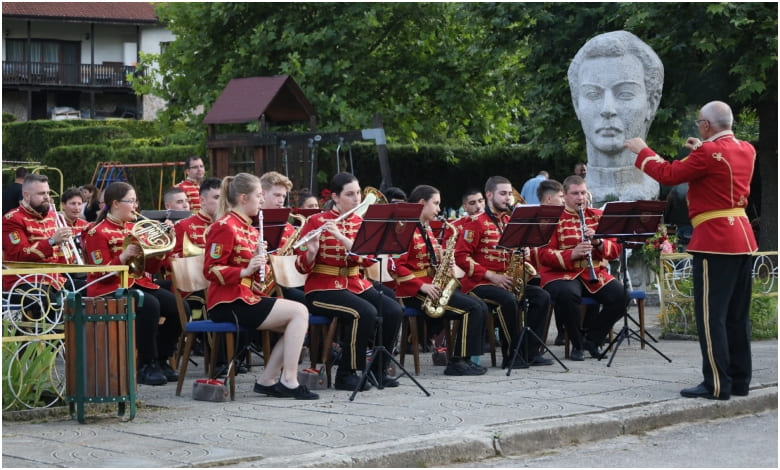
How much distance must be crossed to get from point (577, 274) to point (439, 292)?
1.64 meters

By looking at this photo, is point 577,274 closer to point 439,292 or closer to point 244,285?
point 439,292

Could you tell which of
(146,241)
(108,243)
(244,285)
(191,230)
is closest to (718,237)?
(244,285)

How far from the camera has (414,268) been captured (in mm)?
10656

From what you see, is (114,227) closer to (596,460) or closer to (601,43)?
(596,460)

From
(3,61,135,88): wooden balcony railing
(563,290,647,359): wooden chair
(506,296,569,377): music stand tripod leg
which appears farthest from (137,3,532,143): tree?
(3,61,135,88): wooden balcony railing

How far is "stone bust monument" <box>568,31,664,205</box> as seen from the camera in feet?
52.9

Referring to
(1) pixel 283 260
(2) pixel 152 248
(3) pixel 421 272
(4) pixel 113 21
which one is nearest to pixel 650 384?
(3) pixel 421 272

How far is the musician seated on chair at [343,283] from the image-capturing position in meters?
9.49

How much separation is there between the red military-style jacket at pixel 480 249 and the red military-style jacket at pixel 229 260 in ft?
8.06

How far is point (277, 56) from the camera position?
79.4 ft

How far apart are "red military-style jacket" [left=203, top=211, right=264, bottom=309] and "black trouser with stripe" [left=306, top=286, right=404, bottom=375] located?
64 cm

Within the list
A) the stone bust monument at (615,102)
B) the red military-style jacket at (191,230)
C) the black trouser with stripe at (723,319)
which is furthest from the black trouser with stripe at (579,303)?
the stone bust monument at (615,102)

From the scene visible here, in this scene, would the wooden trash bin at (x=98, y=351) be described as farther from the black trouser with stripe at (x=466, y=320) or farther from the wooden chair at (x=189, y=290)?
the black trouser with stripe at (x=466, y=320)

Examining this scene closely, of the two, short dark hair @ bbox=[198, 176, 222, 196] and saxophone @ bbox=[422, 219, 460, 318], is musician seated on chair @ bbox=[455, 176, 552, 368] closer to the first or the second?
saxophone @ bbox=[422, 219, 460, 318]
